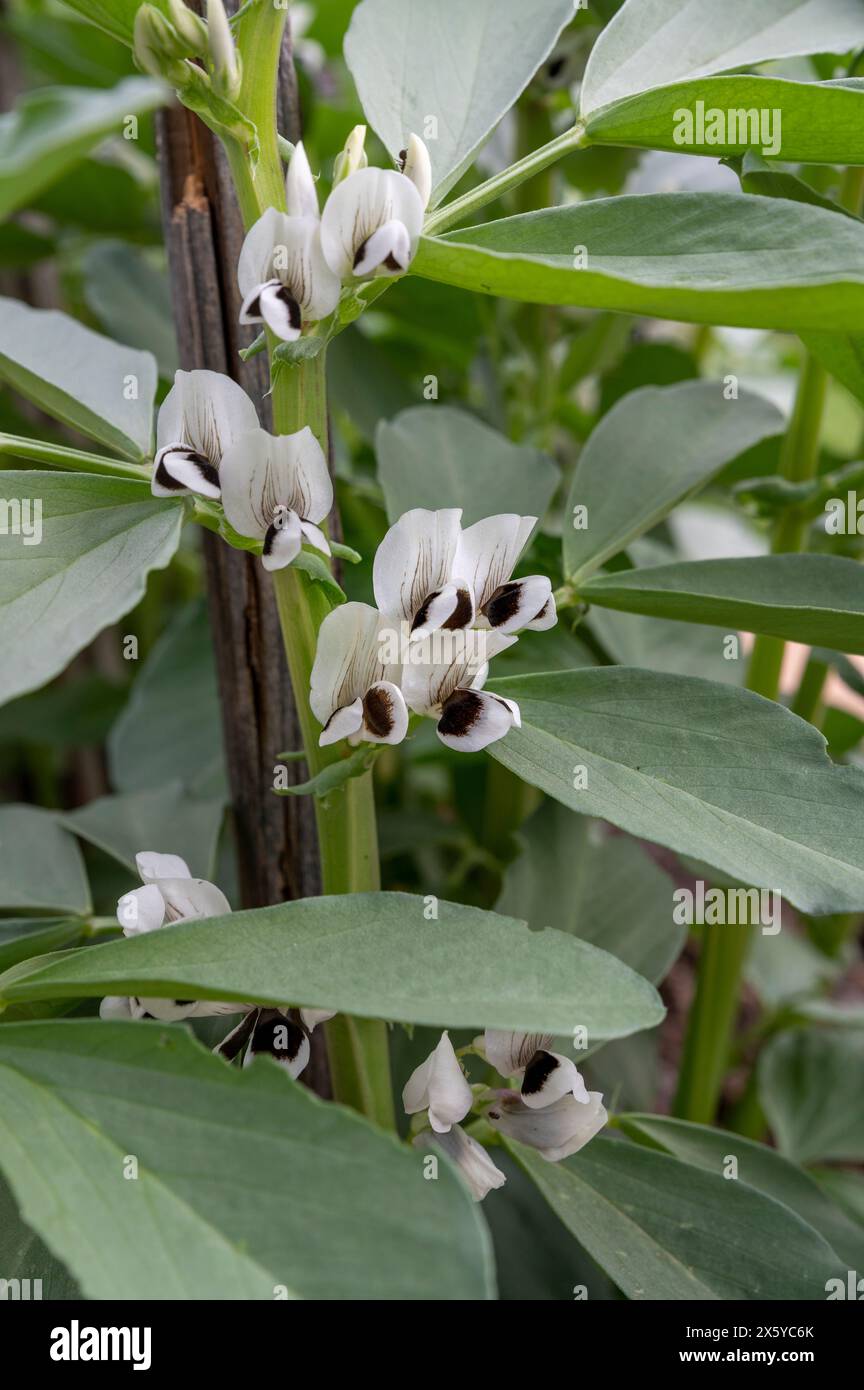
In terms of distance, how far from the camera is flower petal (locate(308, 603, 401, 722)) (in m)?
0.39

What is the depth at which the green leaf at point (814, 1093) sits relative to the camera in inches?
32.6

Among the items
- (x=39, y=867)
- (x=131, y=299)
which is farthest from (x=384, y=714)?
(x=131, y=299)

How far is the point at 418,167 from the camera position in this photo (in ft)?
1.28

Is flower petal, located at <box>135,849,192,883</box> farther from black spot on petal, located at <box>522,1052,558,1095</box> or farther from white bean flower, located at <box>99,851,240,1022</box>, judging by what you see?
black spot on petal, located at <box>522,1052,558,1095</box>

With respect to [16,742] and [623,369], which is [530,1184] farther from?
[16,742]

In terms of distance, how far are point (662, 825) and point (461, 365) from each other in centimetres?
70

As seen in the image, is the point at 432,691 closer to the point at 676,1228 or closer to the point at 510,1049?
the point at 510,1049

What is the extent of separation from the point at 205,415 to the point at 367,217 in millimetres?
87

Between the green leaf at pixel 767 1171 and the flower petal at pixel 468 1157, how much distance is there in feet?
0.50

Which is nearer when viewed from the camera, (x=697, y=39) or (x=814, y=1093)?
(x=697, y=39)

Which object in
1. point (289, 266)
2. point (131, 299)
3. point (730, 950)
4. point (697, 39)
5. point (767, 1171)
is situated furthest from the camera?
point (131, 299)

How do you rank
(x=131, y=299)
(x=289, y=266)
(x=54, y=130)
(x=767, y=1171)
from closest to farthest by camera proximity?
(x=54, y=130)
(x=289, y=266)
(x=767, y=1171)
(x=131, y=299)

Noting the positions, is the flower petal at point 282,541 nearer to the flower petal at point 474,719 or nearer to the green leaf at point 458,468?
the flower petal at point 474,719

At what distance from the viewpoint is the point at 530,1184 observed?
68cm
